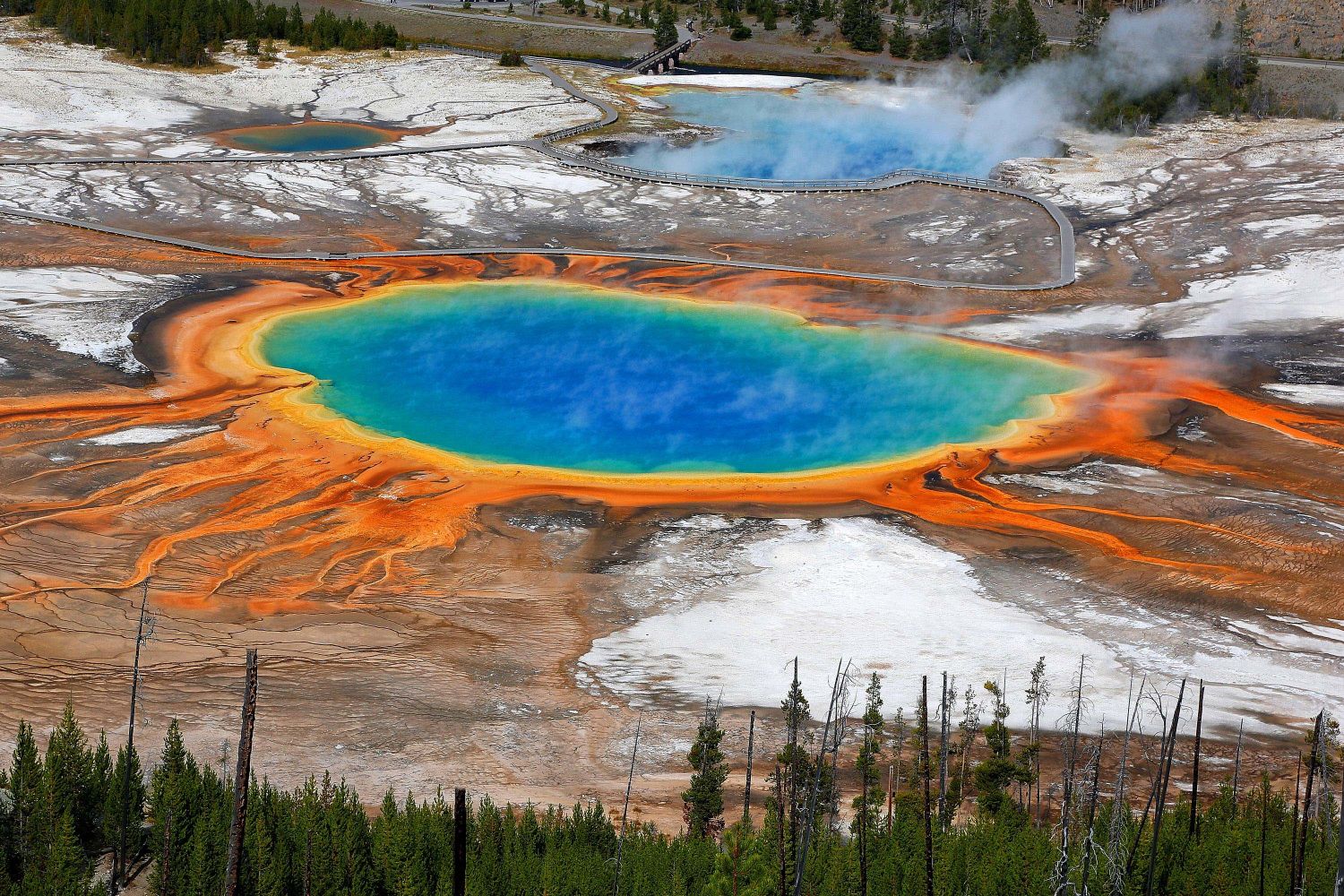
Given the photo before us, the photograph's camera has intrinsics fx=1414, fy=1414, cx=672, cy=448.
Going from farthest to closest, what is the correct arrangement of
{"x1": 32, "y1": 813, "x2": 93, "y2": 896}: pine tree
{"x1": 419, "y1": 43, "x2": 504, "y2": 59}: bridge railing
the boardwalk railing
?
the boardwalk railing
{"x1": 419, "y1": 43, "x2": 504, "y2": 59}: bridge railing
{"x1": 32, "y1": 813, "x2": 93, "y2": 896}: pine tree

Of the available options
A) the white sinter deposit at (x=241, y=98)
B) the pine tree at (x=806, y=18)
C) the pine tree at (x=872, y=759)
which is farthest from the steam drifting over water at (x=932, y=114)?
the pine tree at (x=872, y=759)

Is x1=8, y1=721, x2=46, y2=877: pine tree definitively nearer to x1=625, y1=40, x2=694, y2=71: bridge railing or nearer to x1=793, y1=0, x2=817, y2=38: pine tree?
x1=625, y1=40, x2=694, y2=71: bridge railing

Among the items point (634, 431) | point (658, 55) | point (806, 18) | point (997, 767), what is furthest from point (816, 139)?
point (997, 767)

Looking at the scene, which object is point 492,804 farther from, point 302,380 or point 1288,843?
point 302,380

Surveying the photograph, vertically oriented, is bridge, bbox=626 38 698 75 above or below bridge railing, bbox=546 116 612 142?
above

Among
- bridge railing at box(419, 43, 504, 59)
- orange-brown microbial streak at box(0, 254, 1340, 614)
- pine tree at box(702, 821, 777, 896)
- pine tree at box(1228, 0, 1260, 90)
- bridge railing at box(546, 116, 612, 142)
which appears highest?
pine tree at box(1228, 0, 1260, 90)

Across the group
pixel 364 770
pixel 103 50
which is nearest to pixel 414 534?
pixel 364 770

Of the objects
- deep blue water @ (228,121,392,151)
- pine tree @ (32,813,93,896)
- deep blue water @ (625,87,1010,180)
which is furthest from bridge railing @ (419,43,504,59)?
pine tree @ (32,813,93,896)
